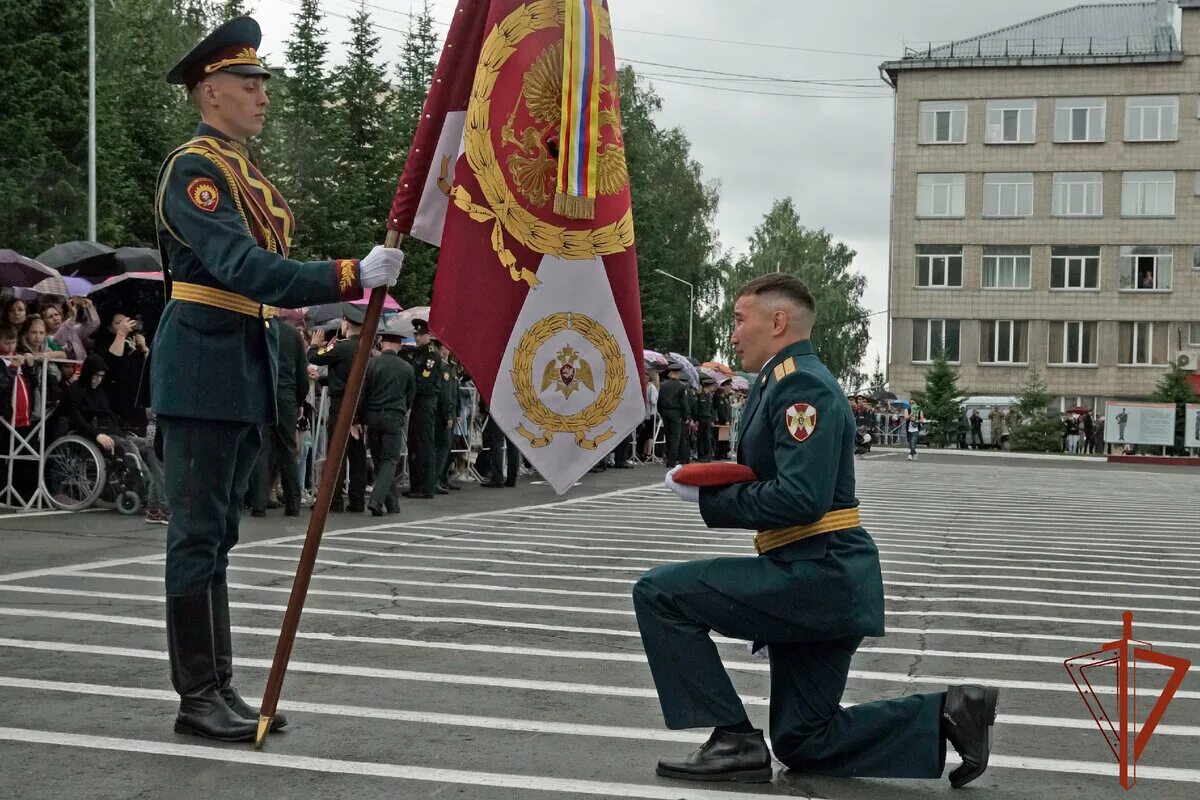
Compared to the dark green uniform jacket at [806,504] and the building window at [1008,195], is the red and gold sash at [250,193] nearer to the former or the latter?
the dark green uniform jacket at [806,504]

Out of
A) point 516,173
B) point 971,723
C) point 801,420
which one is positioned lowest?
point 971,723

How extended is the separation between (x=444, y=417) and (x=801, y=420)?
46.5 feet

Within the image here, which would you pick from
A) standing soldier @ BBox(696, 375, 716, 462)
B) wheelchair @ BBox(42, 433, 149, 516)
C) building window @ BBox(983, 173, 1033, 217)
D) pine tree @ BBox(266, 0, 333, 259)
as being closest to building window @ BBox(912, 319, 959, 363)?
building window @ BBox(983, 173, 1033, 217)

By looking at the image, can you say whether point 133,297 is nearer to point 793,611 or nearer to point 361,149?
point 793,611

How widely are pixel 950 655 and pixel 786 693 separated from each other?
113 inches

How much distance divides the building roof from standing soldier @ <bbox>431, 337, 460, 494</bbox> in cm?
5214

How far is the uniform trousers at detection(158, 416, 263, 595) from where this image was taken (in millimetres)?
5031

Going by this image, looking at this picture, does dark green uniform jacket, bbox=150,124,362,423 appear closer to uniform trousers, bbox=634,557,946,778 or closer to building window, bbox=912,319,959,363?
uniform trousers, bbox=634,557,946,778

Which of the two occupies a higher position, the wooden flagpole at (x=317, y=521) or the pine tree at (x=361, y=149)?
the pine tree at (x=361, y=149)

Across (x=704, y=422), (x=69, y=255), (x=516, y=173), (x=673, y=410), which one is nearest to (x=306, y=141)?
(x=704, y=422)

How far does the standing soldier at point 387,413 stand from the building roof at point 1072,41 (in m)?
55.0

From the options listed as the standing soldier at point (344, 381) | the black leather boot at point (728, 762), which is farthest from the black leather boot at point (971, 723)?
the standing soldier at point (344, 381)

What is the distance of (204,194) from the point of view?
196 inches

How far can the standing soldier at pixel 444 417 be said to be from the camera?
18391mm
